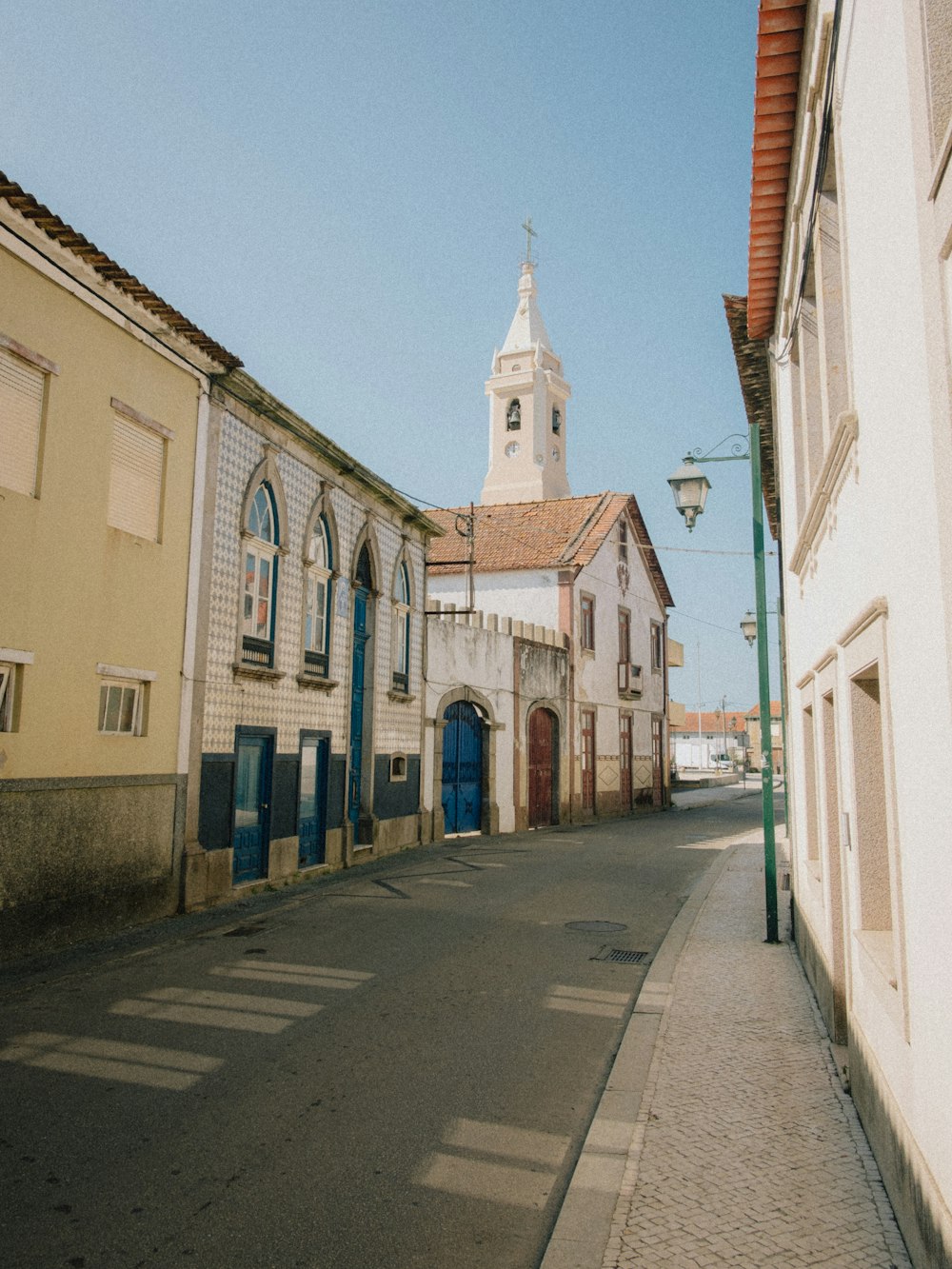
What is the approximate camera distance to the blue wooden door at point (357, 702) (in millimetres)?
16938

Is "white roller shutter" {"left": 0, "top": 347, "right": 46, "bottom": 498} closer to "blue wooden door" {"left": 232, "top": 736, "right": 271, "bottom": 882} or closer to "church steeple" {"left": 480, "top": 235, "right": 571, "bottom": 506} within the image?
"blue wooden door" {"left": 232, "top": 736, "right": 271, "bottom": 882}

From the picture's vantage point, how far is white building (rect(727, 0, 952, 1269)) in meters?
2.97

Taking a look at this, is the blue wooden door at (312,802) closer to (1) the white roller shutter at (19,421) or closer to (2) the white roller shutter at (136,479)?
(2) the white roller shutter at (136,479)

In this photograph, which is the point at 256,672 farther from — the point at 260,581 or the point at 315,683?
the point at 315,683

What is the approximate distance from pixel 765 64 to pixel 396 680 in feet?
46.1

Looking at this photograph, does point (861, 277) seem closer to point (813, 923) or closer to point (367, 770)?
point (813, 923)

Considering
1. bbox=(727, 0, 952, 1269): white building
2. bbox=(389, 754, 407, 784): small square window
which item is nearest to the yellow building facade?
bbox=(727, 0, 952, 1269): white building

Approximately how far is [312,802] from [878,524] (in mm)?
12544

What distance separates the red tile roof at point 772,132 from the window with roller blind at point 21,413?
275 inches

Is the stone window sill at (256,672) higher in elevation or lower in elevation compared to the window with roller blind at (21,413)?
lower

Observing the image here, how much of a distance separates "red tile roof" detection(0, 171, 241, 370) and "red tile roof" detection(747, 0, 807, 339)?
6.66m

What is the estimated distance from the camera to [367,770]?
57.1ft

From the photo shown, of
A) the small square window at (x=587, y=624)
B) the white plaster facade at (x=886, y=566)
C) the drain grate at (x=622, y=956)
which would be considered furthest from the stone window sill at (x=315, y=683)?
the small square window at (x=587, y=624)

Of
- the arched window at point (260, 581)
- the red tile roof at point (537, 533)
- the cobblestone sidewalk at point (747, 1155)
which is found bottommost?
the cobblestone sidewalk at point (747, 1155)
